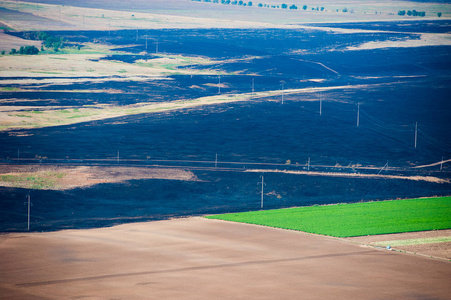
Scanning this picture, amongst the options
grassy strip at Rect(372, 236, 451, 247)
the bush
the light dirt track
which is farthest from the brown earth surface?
the bush

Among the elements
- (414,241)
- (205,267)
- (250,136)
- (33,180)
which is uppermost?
(250,136)

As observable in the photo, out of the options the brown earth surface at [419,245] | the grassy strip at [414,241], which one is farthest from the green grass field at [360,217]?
the grassy strip at [414,241]

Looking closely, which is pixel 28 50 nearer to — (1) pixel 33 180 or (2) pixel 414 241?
(1) pixel 33 180

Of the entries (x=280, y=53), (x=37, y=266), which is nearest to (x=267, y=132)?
(x=37, y=266)

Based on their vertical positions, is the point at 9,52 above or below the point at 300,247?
above

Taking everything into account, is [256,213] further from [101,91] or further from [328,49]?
[328,49]

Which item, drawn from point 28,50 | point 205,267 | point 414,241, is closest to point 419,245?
point 414,241

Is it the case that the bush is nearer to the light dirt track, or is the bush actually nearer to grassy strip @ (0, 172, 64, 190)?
grassy strip @ (0, 172, 64, 190)
